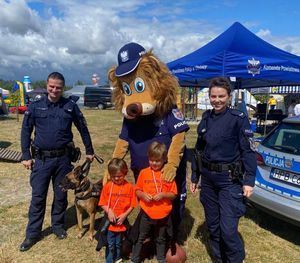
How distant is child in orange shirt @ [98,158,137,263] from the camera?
130 inches

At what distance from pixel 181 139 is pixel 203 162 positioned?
0.30m

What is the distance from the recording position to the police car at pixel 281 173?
3826mm

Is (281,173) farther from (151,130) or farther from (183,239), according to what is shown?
(151,130)

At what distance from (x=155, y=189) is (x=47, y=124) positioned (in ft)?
4.95

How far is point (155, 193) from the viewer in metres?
3.16

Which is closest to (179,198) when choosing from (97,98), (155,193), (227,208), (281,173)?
(155,193)

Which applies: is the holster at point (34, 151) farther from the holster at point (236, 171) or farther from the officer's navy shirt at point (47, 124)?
the holster at point (236, 171)

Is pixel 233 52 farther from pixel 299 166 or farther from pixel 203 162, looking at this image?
pixel 203 162

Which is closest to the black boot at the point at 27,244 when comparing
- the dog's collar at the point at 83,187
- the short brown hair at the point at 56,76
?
the dog's collar at the point at 83,187

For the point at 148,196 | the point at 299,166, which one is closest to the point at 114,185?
the point at 148,196

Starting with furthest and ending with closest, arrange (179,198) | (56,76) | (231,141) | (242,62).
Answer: (242,62) < (56,76) < (179,198) < (231,141)

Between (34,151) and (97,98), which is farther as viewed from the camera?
(97,98)

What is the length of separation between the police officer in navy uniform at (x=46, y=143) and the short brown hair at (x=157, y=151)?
1251 mm

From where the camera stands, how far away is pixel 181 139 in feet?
10.9
